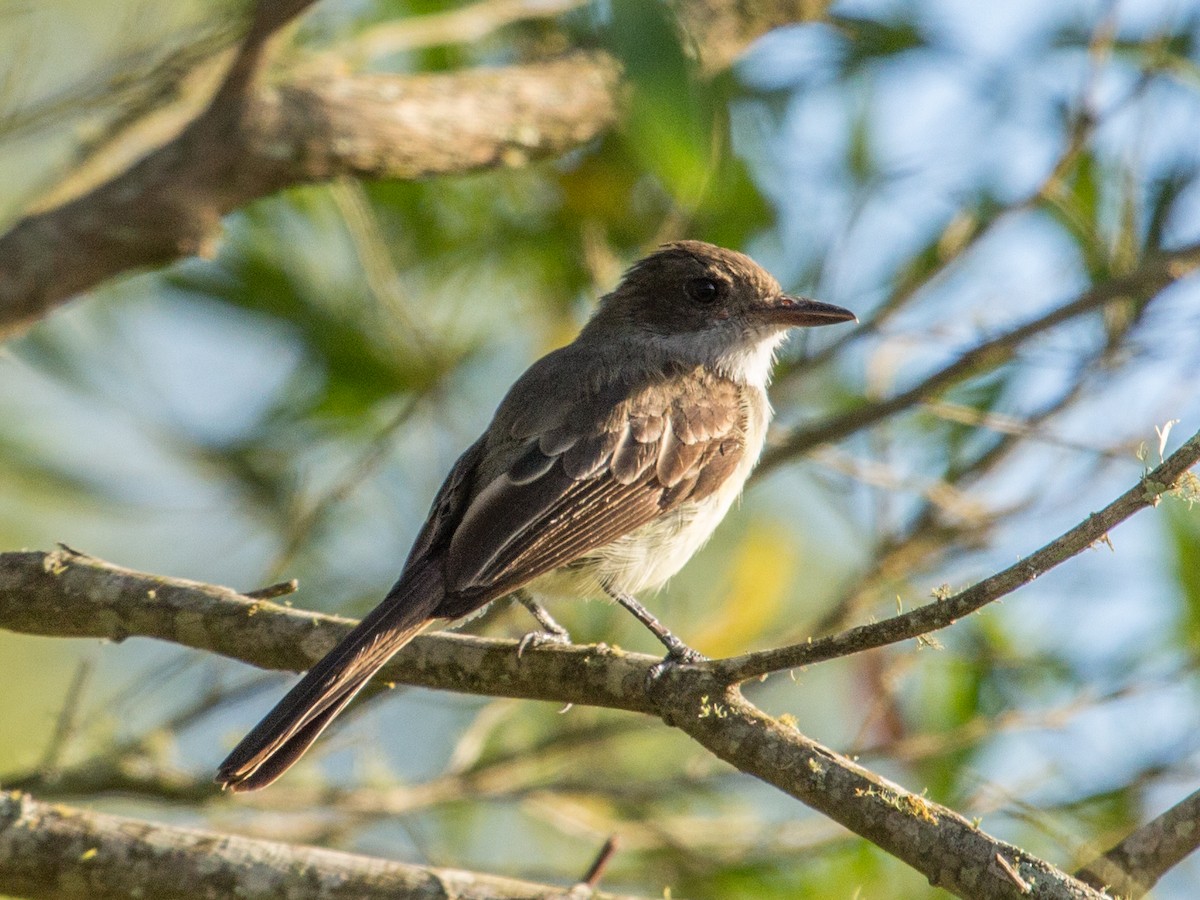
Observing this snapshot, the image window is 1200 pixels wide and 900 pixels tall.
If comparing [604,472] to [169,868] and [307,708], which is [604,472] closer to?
[307,708]

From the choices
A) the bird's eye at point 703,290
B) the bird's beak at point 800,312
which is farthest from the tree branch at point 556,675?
the bird's eye at point 703,290

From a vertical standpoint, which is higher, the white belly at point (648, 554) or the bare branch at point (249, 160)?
the bare branch at point (249, 160)

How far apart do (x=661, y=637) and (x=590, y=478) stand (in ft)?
1.70

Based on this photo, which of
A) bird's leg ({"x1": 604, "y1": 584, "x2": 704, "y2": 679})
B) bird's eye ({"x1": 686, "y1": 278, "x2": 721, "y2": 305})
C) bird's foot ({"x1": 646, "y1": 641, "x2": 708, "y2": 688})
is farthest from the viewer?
bird's eye ({"x1": 686, "y1": 278, "x2": 721, "y2": 305})

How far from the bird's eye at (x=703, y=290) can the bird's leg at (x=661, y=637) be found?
1249 mm

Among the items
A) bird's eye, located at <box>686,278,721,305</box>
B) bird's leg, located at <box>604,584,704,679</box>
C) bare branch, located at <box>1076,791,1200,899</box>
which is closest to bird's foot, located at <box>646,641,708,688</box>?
bird's leg, located at <box>604,584,704,679</box>

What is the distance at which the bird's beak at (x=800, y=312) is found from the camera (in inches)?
183

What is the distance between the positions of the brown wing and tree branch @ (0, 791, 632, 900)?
0.73 m

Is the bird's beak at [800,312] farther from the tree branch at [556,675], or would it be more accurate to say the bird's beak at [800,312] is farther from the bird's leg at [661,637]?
the tree branch at [556,675]

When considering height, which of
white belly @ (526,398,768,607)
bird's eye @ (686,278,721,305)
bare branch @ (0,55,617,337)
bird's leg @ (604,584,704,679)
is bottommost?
bird's leg @ (604,584,704,679)

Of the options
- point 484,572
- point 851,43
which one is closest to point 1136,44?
point 851,43

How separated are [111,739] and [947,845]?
9.59 ft

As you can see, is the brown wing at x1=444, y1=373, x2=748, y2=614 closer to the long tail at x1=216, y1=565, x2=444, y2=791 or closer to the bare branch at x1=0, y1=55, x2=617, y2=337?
the long tail at x1=216, y1=565, x2=444, y2=791

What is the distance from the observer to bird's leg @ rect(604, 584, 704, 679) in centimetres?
331
